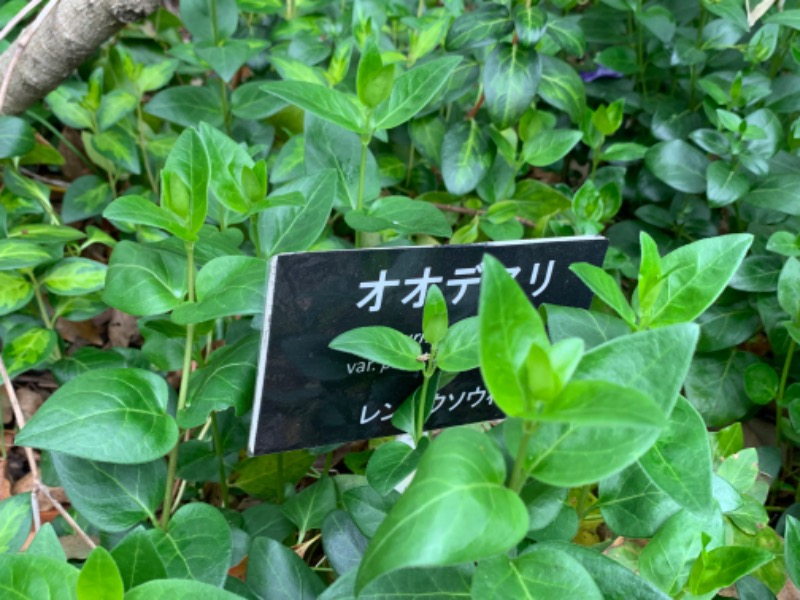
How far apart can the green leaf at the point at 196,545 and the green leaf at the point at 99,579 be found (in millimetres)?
156

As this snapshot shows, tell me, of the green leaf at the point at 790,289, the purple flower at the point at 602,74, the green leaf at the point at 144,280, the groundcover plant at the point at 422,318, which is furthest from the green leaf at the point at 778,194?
the green leaf at the point at 144,280

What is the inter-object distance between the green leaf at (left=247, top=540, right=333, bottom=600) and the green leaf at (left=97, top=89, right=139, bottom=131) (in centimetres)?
86

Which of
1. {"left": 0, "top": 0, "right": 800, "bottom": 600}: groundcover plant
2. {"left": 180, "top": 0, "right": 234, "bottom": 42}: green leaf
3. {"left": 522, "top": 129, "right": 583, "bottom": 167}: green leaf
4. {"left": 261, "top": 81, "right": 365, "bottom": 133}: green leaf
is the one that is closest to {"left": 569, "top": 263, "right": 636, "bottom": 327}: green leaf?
{"left": 0, "top": 0, "right": 800, "bottom": 600}: groundcover plant

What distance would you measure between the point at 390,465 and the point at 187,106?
849 mm

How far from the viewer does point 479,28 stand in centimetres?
126

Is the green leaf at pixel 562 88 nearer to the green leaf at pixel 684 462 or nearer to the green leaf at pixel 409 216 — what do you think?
the green leaf at pixel 409 216

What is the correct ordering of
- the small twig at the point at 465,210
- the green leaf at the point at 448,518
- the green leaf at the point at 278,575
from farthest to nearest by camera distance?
the small twig at the point at 465,210
the green leaf at the point at 278,575
the green leaf at the point at 448,518

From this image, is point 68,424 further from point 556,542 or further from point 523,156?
point 523,156

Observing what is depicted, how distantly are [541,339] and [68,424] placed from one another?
42 cm

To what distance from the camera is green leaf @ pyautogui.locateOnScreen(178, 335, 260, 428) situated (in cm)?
81

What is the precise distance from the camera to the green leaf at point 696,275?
75cm

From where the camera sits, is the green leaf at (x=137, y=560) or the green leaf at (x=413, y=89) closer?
the green leaf at (x=137, y=560)

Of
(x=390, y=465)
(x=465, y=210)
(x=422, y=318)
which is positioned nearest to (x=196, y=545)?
(x=390, y=465)

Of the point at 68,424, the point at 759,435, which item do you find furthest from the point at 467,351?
the point at 759,435
